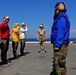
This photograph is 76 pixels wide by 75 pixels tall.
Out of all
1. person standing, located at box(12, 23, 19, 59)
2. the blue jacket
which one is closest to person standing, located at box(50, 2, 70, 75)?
the blue jacket

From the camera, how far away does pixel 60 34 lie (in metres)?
7.96

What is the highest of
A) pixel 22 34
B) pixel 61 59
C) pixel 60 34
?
pixel 22 34

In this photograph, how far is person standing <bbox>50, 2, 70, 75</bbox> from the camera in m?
8.00

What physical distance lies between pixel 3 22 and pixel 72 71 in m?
3.64

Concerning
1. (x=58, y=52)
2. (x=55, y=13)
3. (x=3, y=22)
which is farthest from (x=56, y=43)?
(x=3, y=22)

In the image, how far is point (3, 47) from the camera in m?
13.4

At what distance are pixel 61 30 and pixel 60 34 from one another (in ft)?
0.34

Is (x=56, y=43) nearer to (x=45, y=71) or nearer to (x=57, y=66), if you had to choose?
(x=57, y=66)

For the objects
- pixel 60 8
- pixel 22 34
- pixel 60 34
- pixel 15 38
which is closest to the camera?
pixel 60 34

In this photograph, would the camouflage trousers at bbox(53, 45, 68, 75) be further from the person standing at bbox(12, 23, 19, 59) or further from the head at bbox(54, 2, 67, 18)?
the person standing at bbox(12, 23, 19, 59)

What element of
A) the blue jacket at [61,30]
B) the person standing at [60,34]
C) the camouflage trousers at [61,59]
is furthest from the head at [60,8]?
the camouflage trousers at [61,59]

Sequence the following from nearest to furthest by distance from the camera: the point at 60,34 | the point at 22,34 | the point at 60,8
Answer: the point at 60,34
the point at 60,8
the point at 22,34

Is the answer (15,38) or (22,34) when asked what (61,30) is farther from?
(22,34)

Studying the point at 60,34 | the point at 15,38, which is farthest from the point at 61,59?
the point at 15,38
